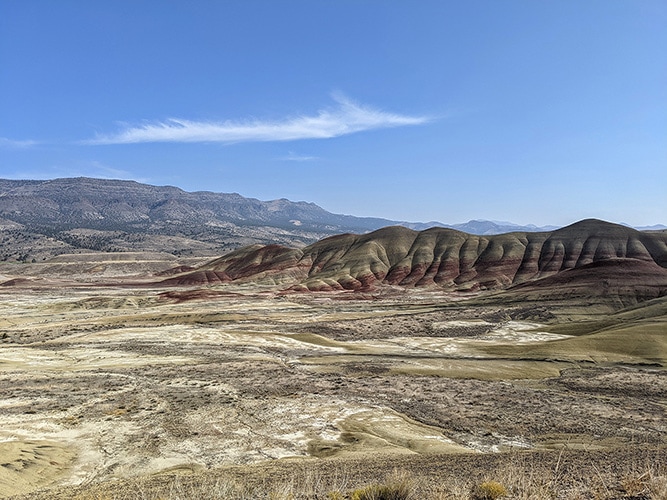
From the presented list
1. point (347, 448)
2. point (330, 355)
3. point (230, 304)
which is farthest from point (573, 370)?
point (230, 304)

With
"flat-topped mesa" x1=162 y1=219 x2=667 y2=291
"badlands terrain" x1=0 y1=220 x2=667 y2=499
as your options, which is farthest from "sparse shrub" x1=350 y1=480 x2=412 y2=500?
"flat-topped mesa" x1=162 y1=219 x2=667 y2=291

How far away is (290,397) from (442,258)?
107070 mm

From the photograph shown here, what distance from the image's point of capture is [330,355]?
136 feet

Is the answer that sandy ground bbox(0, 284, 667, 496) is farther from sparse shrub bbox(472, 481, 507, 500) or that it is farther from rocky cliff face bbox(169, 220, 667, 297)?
rocky cliff face bbox(169, 220, 667, 297)

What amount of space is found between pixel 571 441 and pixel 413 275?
104 m

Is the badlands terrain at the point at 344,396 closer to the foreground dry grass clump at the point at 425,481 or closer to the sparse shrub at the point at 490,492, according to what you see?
the foreground dry grass clump at the point at 425,481

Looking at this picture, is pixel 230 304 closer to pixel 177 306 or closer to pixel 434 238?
pixel 177 306

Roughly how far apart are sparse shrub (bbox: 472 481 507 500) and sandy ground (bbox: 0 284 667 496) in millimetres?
7660

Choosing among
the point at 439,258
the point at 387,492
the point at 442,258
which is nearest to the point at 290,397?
the point at 387,492

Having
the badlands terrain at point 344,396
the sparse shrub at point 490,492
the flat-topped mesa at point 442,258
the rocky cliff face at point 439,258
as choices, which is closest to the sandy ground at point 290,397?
the badlands terrain at point 344,396

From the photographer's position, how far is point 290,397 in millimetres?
26891

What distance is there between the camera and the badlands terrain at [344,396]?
13.4 m

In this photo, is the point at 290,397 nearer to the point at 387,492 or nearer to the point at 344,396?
the point at 344,396

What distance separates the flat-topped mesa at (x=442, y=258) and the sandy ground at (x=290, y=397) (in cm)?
6140
